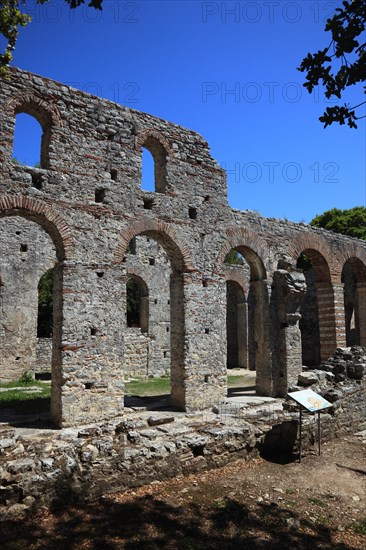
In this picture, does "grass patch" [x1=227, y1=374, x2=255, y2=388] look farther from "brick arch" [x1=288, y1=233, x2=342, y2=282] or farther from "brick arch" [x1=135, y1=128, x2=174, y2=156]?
"brick arch" [x1=135, y1=128, x2=174, y2=156]

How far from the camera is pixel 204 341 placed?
420 inches

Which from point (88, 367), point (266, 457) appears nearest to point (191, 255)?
point (88, 367)

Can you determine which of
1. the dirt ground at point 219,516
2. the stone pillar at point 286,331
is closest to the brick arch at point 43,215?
the dirt ground at point 219,516

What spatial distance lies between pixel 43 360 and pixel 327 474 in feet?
43.2

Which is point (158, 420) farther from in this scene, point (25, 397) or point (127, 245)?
point (25, 397)

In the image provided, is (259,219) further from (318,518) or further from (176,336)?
(318,518)

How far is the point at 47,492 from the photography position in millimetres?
5449

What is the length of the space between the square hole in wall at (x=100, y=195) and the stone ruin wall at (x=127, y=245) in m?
0.02

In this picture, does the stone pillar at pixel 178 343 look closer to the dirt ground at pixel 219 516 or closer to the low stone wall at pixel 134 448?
the low stone wall at pixel 134 448

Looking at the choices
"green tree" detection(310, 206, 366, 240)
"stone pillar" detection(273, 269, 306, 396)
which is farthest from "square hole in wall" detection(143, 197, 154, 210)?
"green tree" detection(310, 206, 366, 240)

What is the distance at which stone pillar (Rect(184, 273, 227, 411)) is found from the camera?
10297 mm

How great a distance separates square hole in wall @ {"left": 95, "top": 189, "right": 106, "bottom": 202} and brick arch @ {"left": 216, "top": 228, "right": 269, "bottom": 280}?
3.62m

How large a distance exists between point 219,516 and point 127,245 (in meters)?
6.28

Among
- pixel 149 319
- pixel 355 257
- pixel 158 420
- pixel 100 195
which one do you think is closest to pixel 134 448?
pixel 158 420
